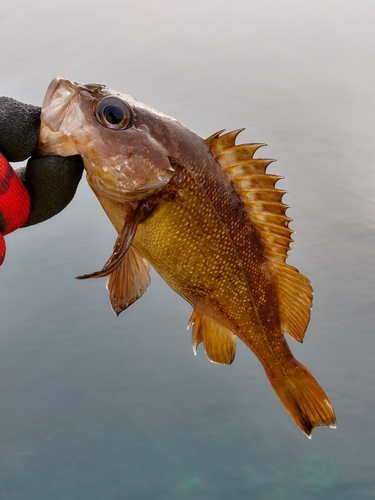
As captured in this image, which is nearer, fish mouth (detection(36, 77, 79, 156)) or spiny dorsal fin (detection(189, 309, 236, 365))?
fish mouth (detection(36, 77, 79, 156))

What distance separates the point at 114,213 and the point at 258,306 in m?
0.46

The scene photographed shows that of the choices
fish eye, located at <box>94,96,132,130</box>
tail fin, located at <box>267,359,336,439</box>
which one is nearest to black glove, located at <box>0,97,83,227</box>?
fish eye, located at <box>94,96,132,130</box>

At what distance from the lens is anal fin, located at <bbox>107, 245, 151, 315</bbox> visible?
68.8 inches

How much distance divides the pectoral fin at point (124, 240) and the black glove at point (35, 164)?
160 millimetres

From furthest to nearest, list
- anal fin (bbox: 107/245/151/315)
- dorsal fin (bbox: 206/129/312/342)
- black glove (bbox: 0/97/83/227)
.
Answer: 1. anal fin (bbox: 107/245/151/315)
2. dorsal fin (bbox: 206/129/312/342)
3. black glove (bbox: 0/97/83/227)

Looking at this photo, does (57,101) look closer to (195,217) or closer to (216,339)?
(195,217)

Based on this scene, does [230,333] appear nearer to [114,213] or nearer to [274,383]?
[274,383]

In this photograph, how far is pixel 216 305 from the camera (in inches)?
67.8

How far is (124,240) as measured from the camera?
1512 millimetres

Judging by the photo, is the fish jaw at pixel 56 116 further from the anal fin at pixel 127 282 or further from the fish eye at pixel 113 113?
the anal fin at pixel 127 282

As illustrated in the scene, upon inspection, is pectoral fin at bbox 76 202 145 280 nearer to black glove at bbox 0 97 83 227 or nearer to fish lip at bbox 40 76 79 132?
black glove at bbox 0 97 83 227

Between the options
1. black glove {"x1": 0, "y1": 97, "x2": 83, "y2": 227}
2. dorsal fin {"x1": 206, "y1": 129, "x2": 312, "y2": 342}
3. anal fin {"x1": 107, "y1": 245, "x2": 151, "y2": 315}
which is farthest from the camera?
anal fin {"x1": 107, "y1": 245, "x2": 151, "y2": 315}

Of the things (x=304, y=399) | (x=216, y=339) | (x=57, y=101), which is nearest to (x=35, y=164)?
(x=57, y=101)

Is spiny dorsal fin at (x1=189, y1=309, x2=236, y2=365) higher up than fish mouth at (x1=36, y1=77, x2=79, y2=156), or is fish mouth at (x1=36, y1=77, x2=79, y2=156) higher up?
fish mouth at (x1=36, y1=77, x2=79, y2=156)
